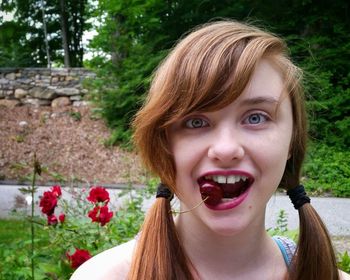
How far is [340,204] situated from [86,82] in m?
6.28

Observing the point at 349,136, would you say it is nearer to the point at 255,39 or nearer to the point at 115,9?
the point at 115,9

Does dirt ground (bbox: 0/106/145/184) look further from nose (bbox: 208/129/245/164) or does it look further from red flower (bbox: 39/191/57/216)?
nose (bbox: 208/129/245/164)

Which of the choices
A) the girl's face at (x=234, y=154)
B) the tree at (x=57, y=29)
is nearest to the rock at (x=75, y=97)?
the tree at (x=57, y=29)

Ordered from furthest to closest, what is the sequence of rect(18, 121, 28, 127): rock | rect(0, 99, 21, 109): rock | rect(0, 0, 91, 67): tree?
rect(0, 0, 91, 67): tree < rect(0, 99, 21, 109): rock < rect(18, 121, 28, 127): rock

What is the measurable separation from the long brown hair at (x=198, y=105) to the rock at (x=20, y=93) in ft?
35.4

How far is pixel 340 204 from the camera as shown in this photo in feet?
20.2

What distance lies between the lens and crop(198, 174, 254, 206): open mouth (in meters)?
0.98

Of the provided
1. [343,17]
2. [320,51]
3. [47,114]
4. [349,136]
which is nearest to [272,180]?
[349,136]

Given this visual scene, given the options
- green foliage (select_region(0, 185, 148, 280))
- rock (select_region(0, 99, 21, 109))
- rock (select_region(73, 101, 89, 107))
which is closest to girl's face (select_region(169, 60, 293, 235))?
green foliage (select_region(0, 185, 148, 280))

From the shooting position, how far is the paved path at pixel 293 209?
4.79 meters

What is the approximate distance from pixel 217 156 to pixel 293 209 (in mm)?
4801

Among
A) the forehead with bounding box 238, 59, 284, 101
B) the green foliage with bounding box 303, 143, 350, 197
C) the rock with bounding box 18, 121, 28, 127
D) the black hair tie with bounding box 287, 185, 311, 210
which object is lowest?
the green foliage with bounding box 303, 143, 350, 197

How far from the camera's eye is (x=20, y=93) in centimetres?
1129

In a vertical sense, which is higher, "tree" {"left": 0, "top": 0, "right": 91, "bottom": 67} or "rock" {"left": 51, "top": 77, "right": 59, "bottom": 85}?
"tree" {"left": 0, "top": 0, "right": 91, "bottom": 67}
